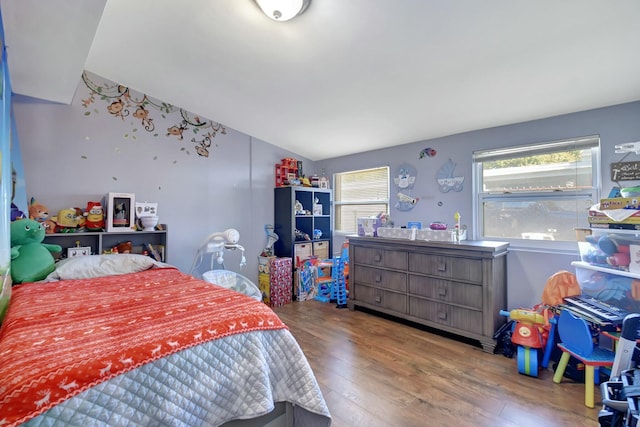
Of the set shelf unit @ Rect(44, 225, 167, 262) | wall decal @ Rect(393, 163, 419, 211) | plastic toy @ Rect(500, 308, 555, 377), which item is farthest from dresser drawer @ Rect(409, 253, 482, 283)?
shelf unit @ Rect(44, 225, 167, 262)

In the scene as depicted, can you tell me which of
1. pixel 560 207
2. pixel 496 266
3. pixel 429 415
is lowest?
pixel 429 415

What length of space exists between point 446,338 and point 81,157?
12.5ft

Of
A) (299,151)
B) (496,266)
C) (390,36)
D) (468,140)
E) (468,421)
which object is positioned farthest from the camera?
(299,151)

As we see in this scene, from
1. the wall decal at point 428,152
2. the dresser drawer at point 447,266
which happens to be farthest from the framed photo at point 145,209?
the wall decal at point 428,152

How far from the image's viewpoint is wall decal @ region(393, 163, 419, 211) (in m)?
3.35

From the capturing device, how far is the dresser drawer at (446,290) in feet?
7.86

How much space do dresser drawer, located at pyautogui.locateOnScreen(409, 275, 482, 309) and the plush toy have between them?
3.01 m

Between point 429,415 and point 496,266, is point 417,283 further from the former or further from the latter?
point 429,415

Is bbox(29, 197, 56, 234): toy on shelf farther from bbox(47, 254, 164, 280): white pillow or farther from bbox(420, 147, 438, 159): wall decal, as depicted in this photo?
bbox(420, 147, 438, 159): wall decal

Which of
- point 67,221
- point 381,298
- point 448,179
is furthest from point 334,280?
point 67,221

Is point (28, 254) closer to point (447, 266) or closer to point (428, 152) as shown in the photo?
point (447, 266)

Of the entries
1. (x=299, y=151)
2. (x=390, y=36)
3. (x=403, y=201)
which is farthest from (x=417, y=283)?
(x=299, y=151)

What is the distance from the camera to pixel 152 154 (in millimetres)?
3062

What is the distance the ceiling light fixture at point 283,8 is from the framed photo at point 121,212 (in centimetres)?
215
